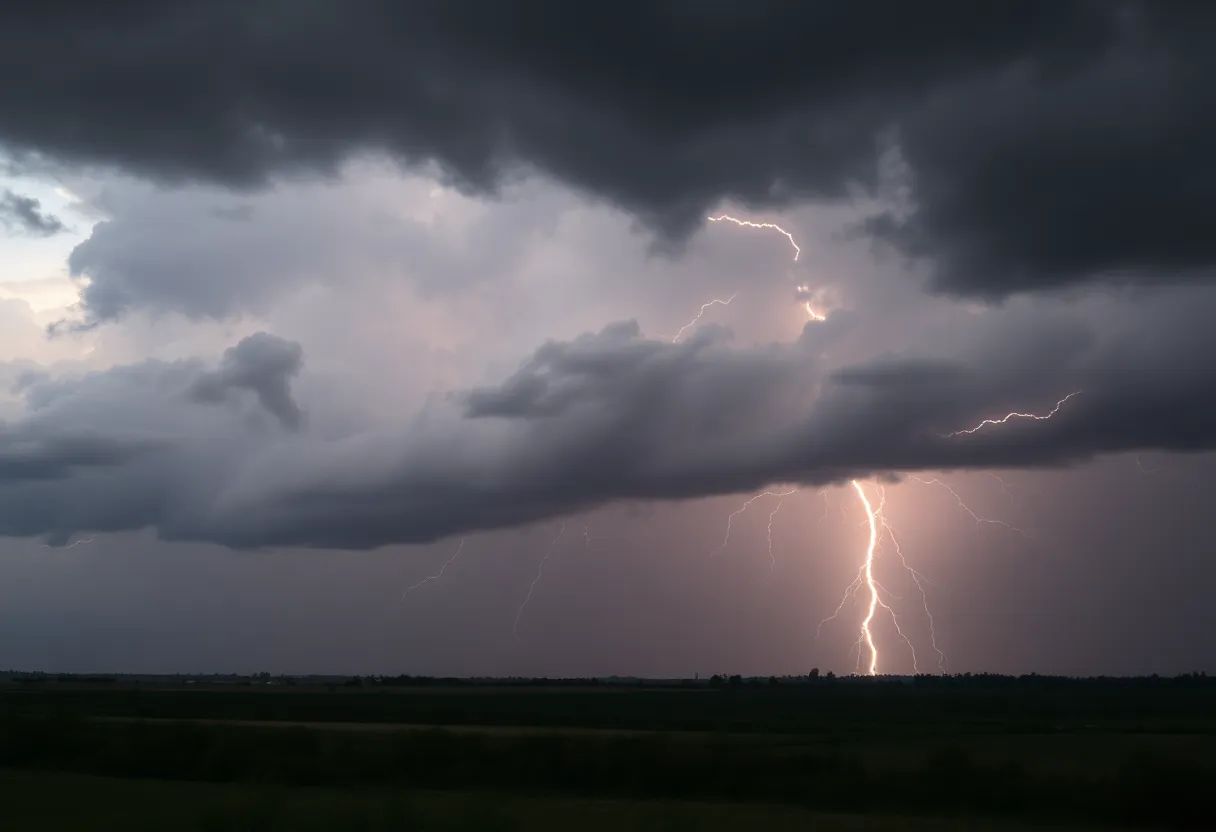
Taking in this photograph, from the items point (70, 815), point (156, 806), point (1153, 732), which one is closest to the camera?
point (70, 815)

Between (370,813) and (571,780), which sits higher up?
(370,813)

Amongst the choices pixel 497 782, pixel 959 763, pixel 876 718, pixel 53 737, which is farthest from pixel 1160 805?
pixel 876 718

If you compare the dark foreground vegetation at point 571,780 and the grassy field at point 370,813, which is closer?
the grassy field at point 370,813

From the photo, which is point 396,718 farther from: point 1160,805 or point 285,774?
point 1160,805

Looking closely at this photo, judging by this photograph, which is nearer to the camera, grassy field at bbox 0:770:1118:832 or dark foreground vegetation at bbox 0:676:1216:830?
grassy field at bbox 0:770:1118:832

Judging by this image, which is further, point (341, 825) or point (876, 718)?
point (876, 718)

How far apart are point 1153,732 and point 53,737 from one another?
236ft

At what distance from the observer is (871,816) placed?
34.0 m

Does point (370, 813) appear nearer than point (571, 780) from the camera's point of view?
Yes

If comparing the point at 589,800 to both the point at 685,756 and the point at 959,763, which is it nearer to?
the point at 685,756

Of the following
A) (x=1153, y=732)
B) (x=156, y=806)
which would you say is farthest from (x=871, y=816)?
(x=1153, y=732)

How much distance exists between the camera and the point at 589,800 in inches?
1519

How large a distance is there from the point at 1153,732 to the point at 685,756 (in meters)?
51.1

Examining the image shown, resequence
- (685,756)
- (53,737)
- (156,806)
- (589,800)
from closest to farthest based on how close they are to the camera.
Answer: (156,806) → (589,800) → (685,756) → (53,737)
